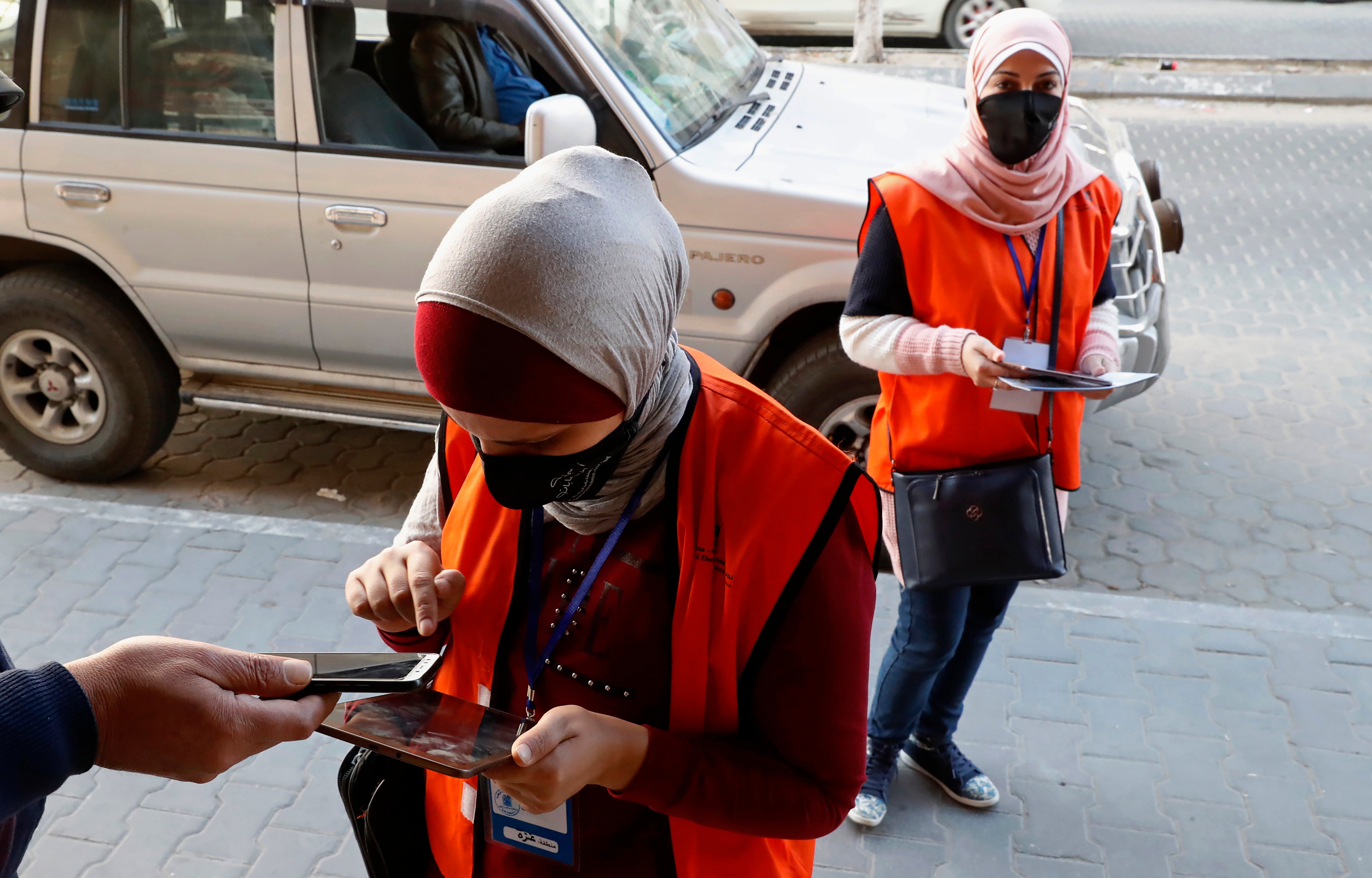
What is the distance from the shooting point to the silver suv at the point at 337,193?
4.45 m

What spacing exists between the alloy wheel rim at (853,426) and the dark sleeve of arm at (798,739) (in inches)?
117

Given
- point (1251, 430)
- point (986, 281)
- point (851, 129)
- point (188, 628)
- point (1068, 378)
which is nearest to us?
point (1068, 378)

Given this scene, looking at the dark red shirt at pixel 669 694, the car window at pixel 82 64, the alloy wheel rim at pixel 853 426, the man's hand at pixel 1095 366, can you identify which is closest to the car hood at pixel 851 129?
the alloy wheel rim at pixel 853 426

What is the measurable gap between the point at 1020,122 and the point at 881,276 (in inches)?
20.9

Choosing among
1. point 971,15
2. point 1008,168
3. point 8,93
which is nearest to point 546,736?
point 8,93

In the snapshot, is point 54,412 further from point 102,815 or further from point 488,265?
point 488,265

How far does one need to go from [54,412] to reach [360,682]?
441cm

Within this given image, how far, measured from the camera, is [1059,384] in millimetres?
2730

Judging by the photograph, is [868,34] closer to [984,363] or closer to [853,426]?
[853,426]

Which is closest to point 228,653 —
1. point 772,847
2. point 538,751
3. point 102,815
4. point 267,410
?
point 538,751

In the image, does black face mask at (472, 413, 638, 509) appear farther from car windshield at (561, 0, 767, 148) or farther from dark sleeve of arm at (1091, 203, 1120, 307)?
car windshield at (561, 0, 767, 148)

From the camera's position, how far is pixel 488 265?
128cm

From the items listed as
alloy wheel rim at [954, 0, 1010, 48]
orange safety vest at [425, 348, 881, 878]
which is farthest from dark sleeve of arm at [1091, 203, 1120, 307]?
alloy wheel rim at [954, 0, 1010, 48]

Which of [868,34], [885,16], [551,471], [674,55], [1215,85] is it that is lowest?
[551,471]
